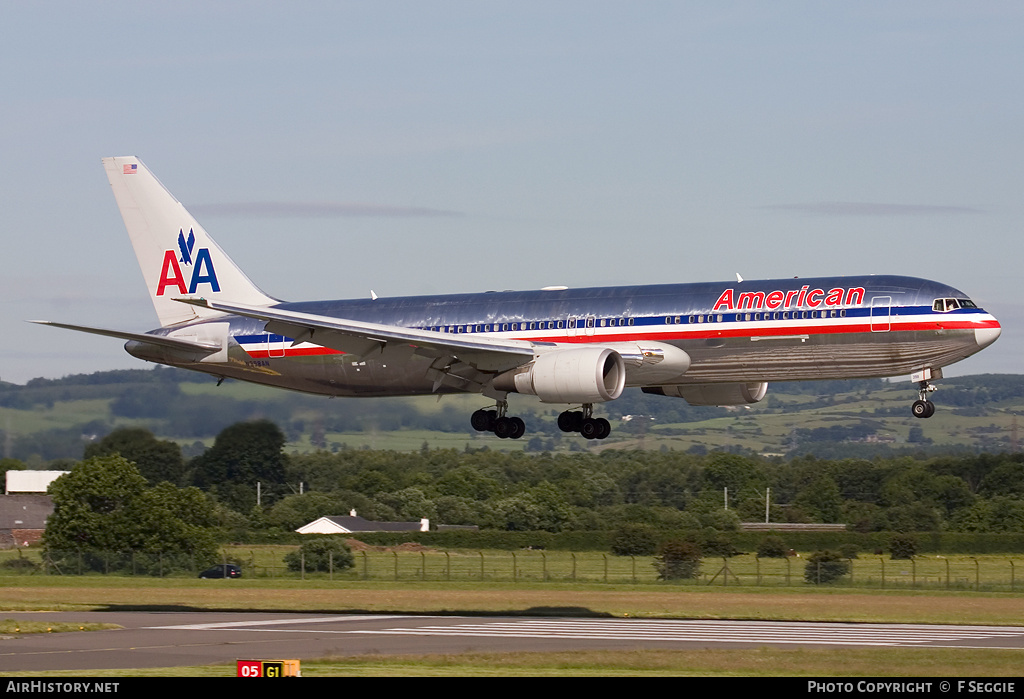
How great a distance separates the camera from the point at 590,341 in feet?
151

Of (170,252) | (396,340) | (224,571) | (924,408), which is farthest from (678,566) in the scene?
(170,252)

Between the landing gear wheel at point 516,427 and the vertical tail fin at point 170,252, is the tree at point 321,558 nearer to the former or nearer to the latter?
the vertical tail fin at point 170,252

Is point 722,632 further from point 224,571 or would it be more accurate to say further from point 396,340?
point 224,571

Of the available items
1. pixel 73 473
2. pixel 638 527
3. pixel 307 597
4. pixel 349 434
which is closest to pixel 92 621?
pixel 307 597

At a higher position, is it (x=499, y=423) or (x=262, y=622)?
(x=499, y=423)

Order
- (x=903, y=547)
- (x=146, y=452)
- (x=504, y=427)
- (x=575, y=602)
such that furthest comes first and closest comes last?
(x=903, y=547), (x=146, y=452), (x=575, y=602), (x=504, y=427)

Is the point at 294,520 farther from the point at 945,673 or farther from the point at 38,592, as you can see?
the point at 945,673

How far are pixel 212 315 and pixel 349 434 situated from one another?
1034 centimetres

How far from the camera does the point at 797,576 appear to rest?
69.2 m

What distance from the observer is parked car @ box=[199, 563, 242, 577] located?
6869 cm

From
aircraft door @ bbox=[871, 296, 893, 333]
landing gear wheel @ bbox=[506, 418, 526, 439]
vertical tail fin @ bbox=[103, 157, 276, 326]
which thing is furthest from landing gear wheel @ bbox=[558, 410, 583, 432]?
vertical tail fin @ bbox=[103, 157, 276, 326]

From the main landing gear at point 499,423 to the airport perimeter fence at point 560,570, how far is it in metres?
17.5

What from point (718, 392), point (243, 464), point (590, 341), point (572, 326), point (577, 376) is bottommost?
point (243, 464)

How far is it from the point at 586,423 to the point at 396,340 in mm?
7509
